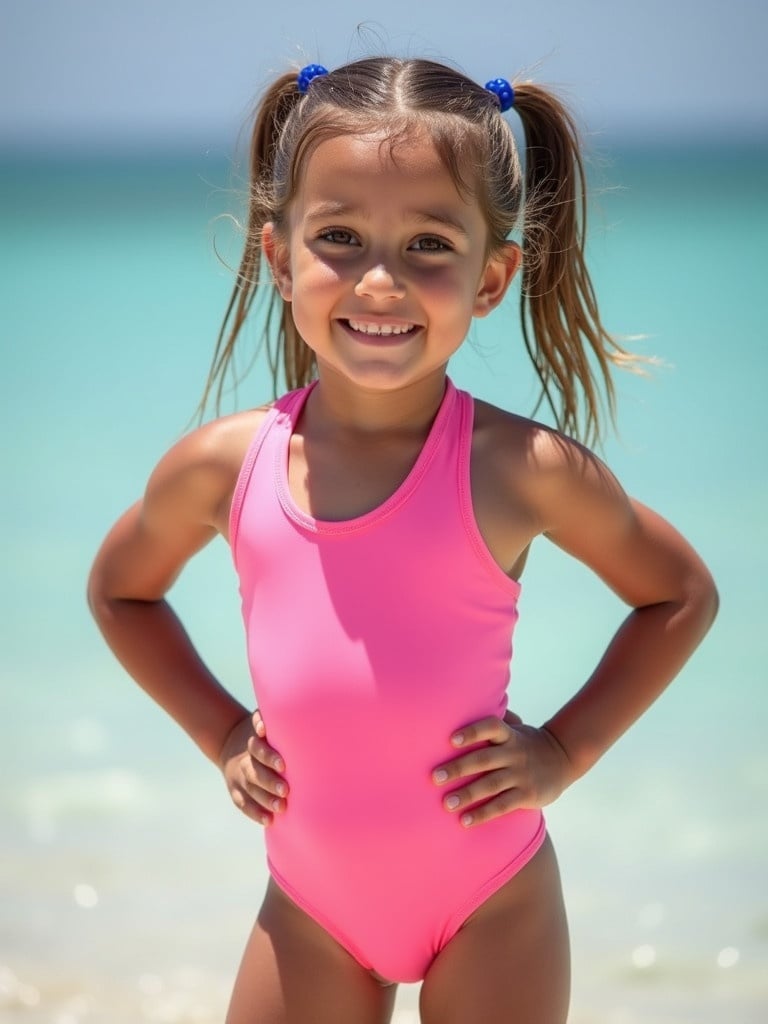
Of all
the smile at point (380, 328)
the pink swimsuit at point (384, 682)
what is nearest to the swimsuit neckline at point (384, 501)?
the pink swimsuit at point (384, 682)

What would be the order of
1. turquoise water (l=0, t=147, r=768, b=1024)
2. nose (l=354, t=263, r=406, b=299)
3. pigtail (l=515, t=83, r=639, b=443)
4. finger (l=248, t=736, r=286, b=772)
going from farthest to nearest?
turquoise water (l=0, t=147, r=768, b=1024) < pigtail (l=515, t=83, r=639, b=443) < finger (l=248, t=736, r=286, b=772) < nose (l=354, t=263, r=406, b=299)

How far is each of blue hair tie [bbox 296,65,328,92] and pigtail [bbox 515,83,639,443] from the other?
0.20 metres

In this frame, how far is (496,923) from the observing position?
138 cm

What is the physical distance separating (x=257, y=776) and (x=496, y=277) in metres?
0.54

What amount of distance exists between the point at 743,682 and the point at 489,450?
1.76m

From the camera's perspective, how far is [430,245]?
1.35 m

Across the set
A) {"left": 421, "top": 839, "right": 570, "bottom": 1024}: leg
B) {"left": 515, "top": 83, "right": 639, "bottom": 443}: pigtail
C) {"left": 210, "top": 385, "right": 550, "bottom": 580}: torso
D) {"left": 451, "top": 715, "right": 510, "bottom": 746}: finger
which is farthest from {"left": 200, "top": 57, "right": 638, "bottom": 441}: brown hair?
{"left": 421, "top": 839, "right": 570, "bottom": 1024}: leg

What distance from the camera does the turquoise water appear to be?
2172 mm

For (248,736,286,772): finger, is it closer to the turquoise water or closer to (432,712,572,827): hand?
(432,712,572,827): hand

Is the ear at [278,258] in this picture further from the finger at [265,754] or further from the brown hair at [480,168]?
the finger at [265,754]

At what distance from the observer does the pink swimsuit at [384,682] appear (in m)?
1.35

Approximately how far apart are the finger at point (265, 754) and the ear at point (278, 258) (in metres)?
0.44

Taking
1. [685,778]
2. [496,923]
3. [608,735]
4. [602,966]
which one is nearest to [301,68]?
[608,735]

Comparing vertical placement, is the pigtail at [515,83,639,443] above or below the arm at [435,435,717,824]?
above
